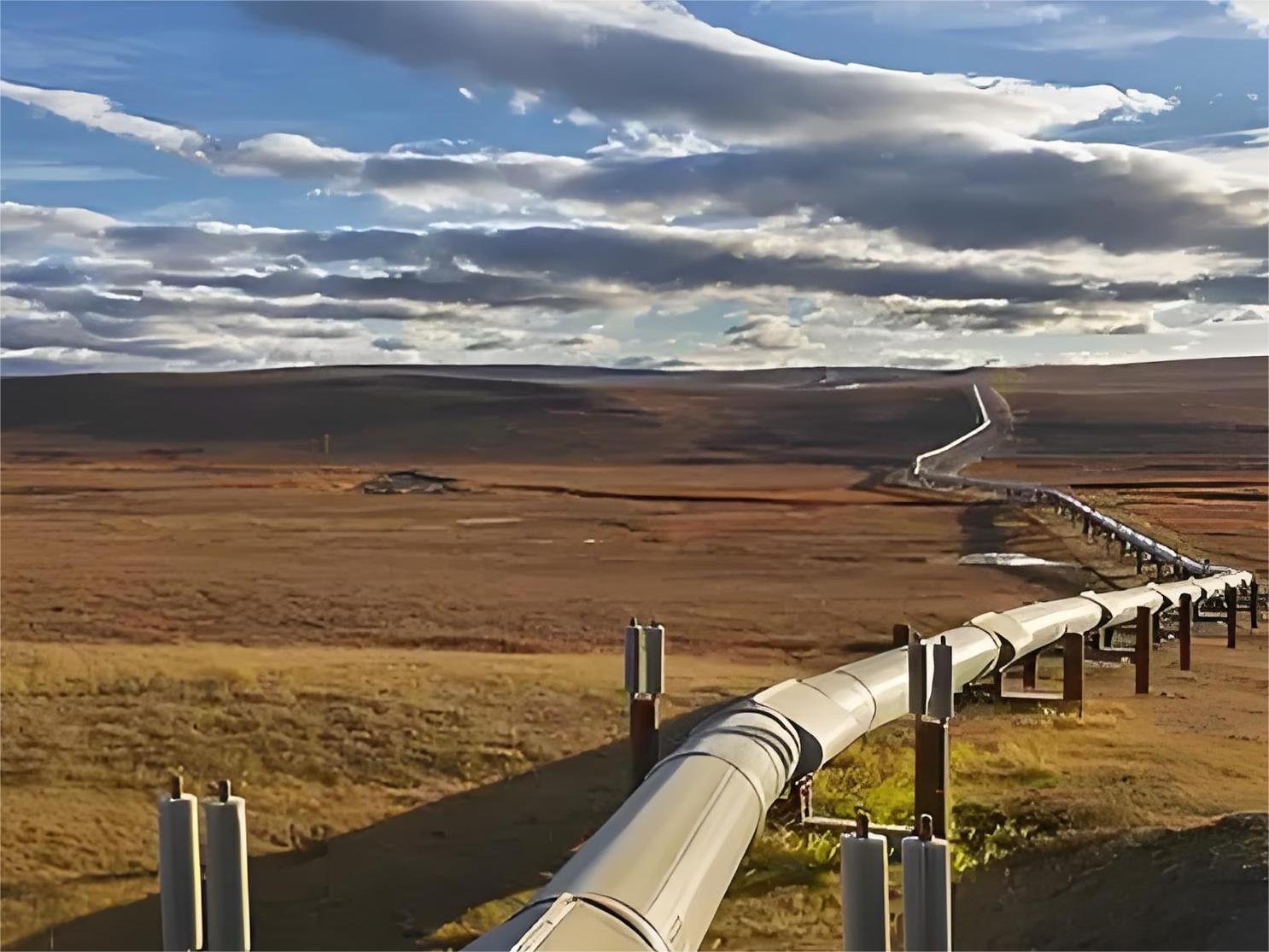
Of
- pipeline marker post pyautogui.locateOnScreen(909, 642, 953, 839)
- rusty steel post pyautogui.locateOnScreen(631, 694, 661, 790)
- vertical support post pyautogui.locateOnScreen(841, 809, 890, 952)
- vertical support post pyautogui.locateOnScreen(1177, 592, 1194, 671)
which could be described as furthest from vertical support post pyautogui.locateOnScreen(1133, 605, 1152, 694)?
vertical support post pyautogui.locateOnScreen(841, 809, 890, 952)

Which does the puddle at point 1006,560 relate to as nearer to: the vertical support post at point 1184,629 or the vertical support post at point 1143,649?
the vertical support post at point 1184,629

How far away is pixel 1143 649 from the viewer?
1294 centimetres

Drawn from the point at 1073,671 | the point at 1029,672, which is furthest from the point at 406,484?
the point at 1073,671

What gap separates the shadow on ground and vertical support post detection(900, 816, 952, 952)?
13.6 feet

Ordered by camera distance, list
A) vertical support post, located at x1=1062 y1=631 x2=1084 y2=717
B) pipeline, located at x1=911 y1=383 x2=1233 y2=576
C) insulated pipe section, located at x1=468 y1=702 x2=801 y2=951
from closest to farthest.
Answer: insulated pipe section, located at x1=468 y1=702 x2=801 y2=951
vertical support post, located at x1=1062 y1=631 x2=1084 y2=717
pipeline, located at x1=911 y1=383 x2=1233 y2=576

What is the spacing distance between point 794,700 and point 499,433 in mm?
88973

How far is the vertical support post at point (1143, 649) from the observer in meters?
12.9

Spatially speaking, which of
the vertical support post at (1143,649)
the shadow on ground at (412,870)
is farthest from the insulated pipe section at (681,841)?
the vertical support post at (1143,649)

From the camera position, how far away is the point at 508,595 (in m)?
22.5

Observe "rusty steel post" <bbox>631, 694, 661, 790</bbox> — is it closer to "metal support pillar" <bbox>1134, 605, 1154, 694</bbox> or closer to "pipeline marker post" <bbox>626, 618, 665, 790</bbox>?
"pipeline marker post" <bbox>626, 618, 665, 790</bbox>

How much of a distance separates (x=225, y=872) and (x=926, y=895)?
1.91 meters

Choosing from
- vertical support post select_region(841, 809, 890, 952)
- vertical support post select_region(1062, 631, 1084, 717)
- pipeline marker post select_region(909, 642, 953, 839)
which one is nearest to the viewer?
vertical support post select_region(841, 809, 890, 952)

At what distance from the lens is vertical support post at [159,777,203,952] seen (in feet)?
11.0

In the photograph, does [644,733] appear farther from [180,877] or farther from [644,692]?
[180,877]
